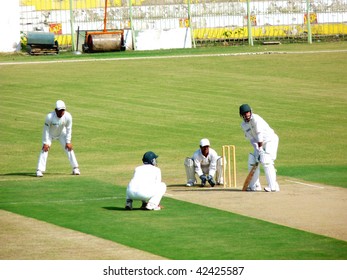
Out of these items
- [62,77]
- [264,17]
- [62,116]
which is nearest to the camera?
[62,116]

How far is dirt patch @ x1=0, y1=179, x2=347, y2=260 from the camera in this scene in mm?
18047

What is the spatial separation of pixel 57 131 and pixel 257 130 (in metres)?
6.10

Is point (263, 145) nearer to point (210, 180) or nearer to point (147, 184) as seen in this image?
point (210, 180)

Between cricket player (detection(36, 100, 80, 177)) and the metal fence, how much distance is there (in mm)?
28188

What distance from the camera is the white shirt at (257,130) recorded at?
78.8ft

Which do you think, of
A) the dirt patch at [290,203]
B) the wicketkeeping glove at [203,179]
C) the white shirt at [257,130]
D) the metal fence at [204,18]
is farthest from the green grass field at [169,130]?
the metal fence at [204,18]

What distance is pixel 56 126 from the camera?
27.6m

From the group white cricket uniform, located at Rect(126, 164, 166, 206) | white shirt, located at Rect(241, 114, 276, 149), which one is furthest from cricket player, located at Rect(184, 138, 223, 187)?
white cricket uniform, located at Rect(126, 164, 166, 206)

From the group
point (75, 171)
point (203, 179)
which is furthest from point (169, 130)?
point (203, 179)

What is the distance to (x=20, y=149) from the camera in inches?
1340

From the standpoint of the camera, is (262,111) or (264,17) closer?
(262,111)
